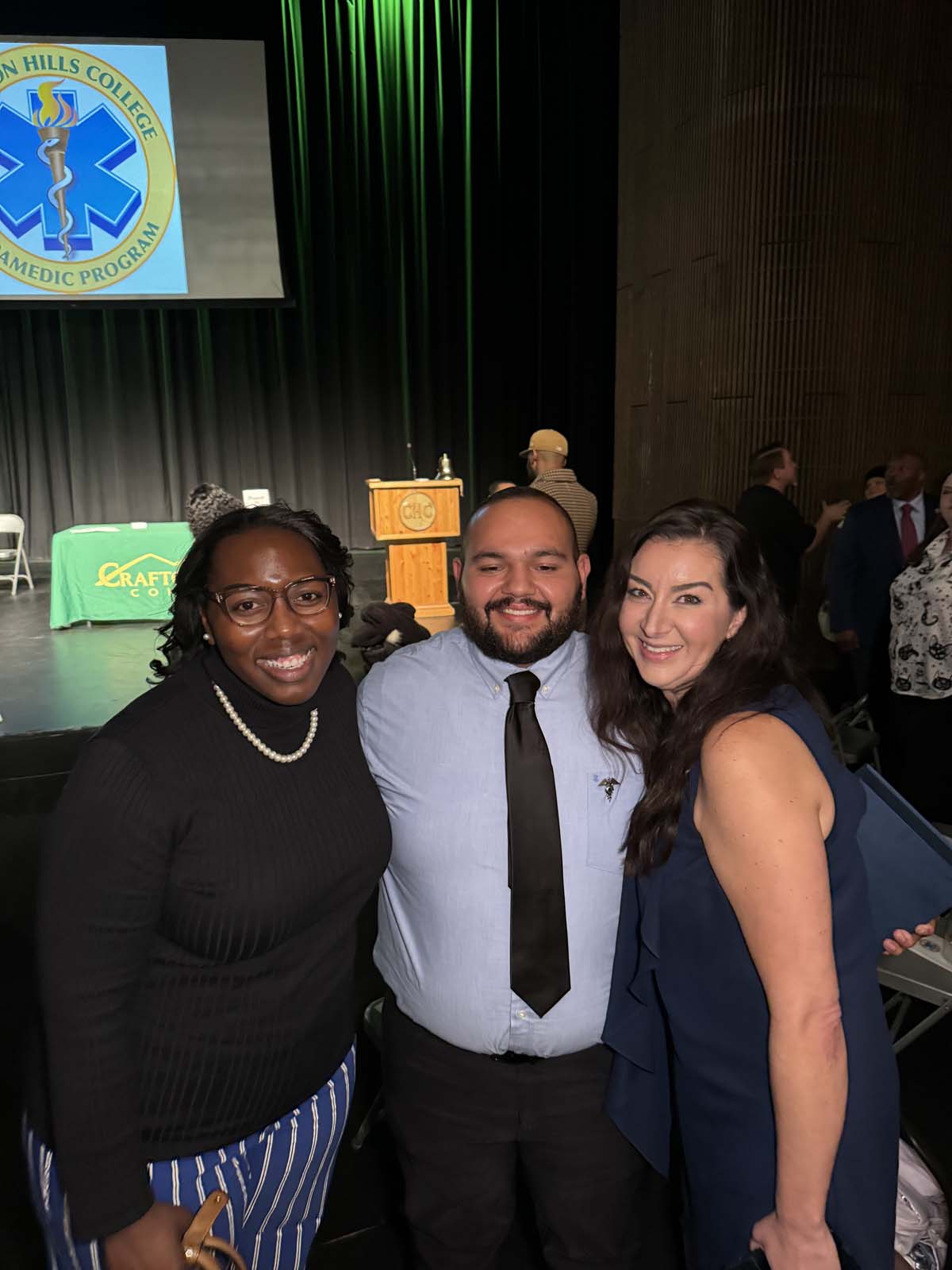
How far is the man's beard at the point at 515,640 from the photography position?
1.51 metres

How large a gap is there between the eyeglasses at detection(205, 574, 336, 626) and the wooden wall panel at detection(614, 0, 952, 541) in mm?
6233

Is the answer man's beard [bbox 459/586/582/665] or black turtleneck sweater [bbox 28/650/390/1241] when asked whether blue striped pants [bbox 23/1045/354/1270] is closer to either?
black turtleneck sweater [bbox 28/650/390/1241]

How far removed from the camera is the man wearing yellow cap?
5652 mm

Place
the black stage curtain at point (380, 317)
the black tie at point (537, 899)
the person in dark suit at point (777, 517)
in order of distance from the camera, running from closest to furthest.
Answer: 1. the black tie at point (537, 899)
2. the person in dark suit at point (777, 517)
3. the black stage curtain at point (380, 317)

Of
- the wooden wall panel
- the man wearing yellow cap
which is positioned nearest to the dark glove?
the man wearing yellow cap

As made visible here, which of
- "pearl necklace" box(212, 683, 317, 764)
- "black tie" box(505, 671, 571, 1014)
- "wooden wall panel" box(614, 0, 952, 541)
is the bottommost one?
"black tie" box(505, 671, 571, 1014)

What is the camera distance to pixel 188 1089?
117 cm

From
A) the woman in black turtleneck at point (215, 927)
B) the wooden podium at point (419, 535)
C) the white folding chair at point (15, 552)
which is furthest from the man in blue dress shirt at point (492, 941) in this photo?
the white folding chair at point (15, 552)

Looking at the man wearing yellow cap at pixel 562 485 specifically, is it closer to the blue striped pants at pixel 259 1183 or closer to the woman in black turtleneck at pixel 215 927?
the woman in black turtleneck at pixel 215 927

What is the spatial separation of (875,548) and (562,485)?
6.68ft

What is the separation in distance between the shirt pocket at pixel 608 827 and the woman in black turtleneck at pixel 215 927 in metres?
0.35

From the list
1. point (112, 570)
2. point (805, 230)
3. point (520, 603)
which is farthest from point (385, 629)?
point (805, 230)

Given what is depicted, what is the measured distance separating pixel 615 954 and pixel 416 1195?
22.7 inches

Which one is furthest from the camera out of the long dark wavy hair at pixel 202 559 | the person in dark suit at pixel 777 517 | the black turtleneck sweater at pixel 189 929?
the person in dark suit at pixel 777 517
